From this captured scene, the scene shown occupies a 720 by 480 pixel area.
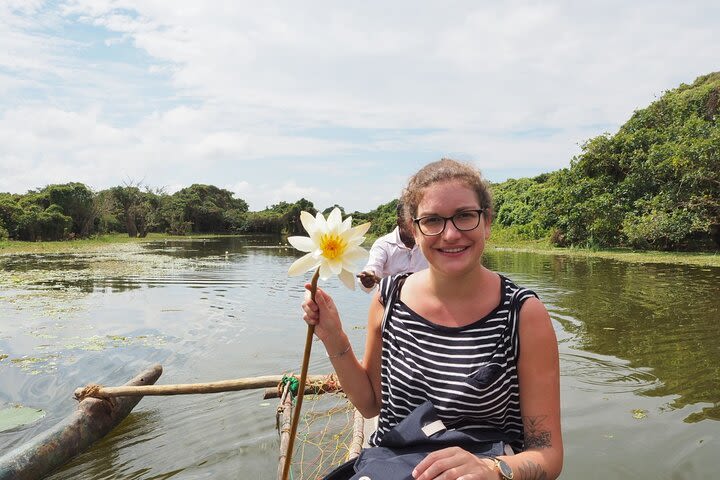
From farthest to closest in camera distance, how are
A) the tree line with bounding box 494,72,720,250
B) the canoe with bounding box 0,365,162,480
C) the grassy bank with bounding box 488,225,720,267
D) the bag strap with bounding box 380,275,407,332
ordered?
the tree line with bounding box 494,72,720,250 < the grassy bank with bounding box 488,225,720,267 < the canoe with bounding box 0,365,162,480 < the bag strap with bounding box 380,275,407,332

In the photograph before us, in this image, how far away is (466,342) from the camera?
1529mm

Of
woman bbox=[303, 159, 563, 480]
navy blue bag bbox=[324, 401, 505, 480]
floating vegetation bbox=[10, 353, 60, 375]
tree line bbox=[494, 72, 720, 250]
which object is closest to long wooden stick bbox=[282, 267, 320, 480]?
woman bbox=[303, 159, 563, 480]

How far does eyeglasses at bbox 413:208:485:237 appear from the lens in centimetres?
155

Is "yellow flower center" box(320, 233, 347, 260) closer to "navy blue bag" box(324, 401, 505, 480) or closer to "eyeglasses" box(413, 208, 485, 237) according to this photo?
"eyeglasses" box(413, 208, 485, 237)

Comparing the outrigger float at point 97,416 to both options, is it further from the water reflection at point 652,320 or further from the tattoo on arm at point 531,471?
the water reflection at point 652,320

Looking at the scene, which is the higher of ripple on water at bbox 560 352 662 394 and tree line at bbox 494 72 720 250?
tree line at bbox 494 72 720 250

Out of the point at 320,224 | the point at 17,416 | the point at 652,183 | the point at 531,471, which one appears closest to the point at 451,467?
the point at 531,471

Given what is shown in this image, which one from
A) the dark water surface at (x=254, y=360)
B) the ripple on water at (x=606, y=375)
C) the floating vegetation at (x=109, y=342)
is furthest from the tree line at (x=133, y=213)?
the ripple on water at (x=606, y=375)

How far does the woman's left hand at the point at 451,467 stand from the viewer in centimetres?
125

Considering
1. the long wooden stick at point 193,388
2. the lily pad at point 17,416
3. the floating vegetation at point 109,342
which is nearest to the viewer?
the long wooden stick at point 193,388

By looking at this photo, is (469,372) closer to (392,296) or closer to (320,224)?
(392,296)

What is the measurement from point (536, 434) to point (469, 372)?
26 centimetres

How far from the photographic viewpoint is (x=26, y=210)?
32125 mm

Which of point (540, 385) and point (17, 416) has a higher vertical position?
point (540, 385)
